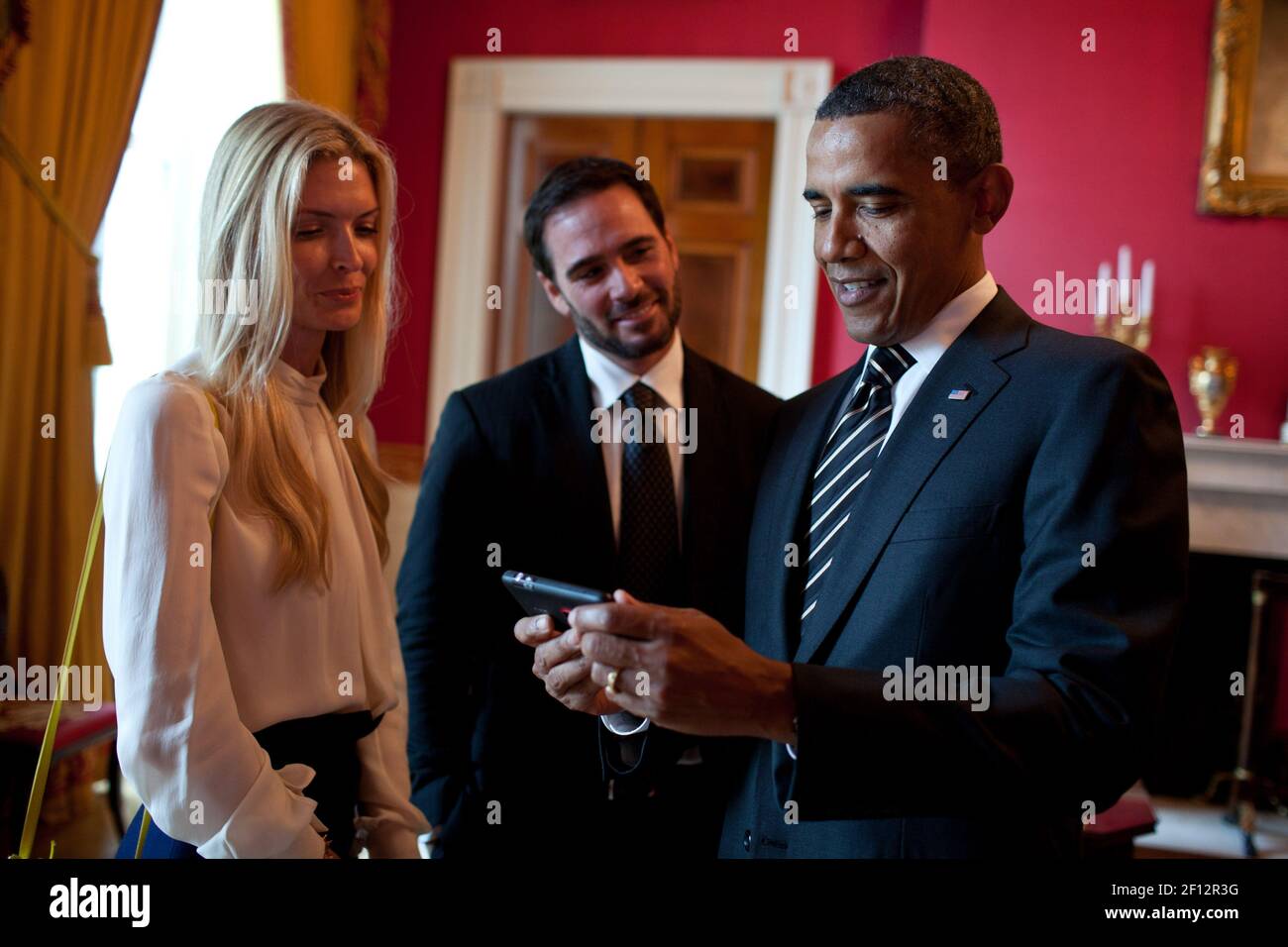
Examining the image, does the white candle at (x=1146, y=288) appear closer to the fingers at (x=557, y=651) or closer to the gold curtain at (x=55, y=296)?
the gold curtain at (x=55, y=296)

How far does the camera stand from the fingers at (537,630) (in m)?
1.44

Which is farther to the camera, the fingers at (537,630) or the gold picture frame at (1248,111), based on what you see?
the gold picture frame at (1248,111)

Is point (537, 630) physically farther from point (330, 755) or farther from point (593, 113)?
point (593, 113)

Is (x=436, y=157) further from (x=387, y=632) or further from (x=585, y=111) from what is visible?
(x=387, y=632)

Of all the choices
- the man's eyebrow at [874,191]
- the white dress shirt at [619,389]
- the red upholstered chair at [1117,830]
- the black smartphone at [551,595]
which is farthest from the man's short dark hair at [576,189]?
the red upholstered chair at [1117,830]

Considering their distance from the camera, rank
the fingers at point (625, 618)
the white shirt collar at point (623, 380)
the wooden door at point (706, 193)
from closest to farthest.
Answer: the fingers at point (625, 618), the white shirt collar at point (623, 380), the wooden door at point (706, 193)

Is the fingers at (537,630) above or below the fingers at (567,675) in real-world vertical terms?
above

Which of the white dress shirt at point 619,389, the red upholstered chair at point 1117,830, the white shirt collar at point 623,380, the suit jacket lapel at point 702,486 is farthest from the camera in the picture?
the red upholstered chair at point 1117,830

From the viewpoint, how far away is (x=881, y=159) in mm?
1463

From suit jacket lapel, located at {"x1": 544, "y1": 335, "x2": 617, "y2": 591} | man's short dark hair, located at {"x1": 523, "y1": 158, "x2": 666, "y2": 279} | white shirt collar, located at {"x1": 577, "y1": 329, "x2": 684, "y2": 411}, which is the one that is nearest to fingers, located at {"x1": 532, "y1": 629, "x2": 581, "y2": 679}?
suit jacket lapel, located at {"x1": 544, "y1": 335, "x2": 617, "y2": 591}

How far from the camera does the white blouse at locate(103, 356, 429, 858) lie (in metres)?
1.37

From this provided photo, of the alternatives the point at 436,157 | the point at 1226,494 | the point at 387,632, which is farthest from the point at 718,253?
the point at 387,632

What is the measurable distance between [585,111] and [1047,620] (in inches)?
202
